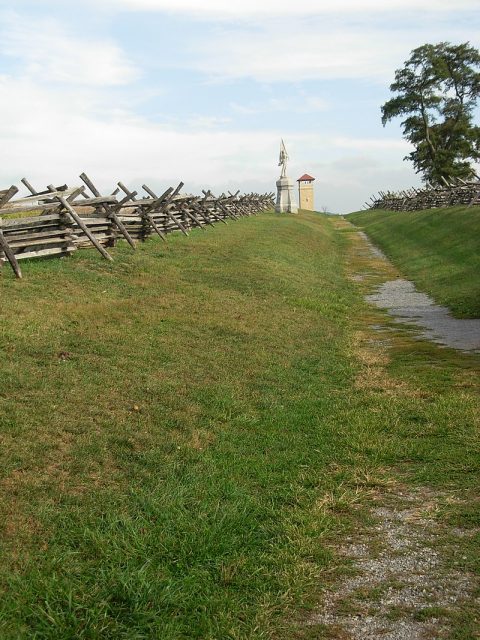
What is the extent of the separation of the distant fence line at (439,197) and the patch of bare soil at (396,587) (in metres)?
27.6

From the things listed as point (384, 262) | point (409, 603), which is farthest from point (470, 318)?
point (384, 262)

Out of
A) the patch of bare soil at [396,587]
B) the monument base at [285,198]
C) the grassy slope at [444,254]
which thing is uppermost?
the monument base at [285,198]

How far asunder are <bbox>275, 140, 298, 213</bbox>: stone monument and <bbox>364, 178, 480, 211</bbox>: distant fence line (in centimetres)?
971

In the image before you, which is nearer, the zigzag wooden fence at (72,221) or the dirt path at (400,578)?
the dirt path at (400,578)

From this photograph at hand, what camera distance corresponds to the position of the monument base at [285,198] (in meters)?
52.0

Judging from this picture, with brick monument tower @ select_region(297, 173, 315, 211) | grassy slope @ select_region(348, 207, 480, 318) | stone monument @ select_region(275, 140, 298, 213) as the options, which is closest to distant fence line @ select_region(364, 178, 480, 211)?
grassy slope @ select_region(348, 207, 480, 318)

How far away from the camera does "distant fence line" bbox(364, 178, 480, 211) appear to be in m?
35.1

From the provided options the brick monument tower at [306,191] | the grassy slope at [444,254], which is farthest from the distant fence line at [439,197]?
the brick monument tower at [306,191]

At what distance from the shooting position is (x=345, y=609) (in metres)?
3.50

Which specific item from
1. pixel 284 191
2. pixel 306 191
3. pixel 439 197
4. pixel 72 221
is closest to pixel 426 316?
pixel 72 221

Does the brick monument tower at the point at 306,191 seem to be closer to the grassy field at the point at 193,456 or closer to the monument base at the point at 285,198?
the monument base at the point at 285,198

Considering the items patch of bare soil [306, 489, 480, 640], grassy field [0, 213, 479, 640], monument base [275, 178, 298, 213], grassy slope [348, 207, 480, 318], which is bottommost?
patch of bare soil [306, 489, 480, 640]

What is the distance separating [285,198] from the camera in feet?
174

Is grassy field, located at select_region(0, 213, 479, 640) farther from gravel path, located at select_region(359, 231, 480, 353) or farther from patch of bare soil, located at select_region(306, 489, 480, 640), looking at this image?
gravel path, located at select_region(359, 231, 480, 353)
